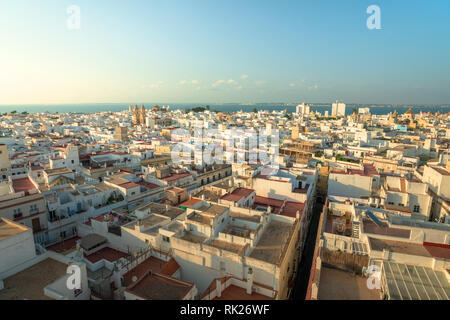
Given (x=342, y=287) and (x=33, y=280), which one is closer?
(x=342, y=287)

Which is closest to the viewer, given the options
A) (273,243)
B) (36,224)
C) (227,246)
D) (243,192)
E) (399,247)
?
(399,247)

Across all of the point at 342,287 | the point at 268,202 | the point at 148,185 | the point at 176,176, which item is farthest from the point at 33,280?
the point at 176,176

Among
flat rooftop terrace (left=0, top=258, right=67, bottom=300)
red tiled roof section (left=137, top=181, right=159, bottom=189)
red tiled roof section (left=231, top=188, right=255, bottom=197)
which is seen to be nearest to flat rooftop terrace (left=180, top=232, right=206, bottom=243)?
flat rooftop terrace (left=0, top=258, right=67, bottom=300)

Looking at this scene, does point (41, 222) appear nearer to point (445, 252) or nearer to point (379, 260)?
point (379, 260)

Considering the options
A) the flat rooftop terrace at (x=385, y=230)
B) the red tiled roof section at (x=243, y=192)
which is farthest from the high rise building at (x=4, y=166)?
the flat rooftop terrace at (x=385, y=230)

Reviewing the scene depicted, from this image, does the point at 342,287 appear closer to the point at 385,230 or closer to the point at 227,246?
the point at 385,230
